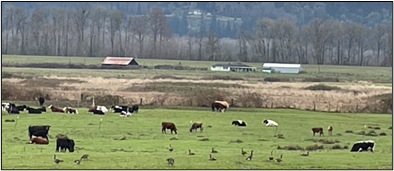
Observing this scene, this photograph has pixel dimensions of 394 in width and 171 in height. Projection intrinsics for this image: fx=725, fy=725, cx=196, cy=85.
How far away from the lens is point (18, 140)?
2281cm

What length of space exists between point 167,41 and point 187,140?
97984 millimetres

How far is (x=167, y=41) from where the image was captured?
4793 inches

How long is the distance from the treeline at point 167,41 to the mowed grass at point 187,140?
241 ft

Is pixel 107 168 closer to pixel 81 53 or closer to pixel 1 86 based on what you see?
pixel 1 86

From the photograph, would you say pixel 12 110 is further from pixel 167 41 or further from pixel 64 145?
pixel 167 41

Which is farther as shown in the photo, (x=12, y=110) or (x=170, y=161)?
(x=12, y=110)

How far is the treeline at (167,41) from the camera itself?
110 meters

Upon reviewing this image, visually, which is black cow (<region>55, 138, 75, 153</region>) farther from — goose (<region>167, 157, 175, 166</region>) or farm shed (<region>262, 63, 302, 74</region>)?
farm shed (<region>262, 63, 302, 74</region>)

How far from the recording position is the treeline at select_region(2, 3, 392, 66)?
11019 cm

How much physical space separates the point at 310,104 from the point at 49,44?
78709 millimetres

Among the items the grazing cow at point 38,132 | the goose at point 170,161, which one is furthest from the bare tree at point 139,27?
the goose at point 170,161

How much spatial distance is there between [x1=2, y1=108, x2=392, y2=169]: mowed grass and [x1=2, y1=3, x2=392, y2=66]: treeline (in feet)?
241

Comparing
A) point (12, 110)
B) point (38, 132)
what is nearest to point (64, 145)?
point (38, 132)

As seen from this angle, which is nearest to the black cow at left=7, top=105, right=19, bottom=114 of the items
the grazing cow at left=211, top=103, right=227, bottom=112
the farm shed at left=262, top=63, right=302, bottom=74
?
the grazing cow at left=211, top=103, right=227, bottom=112
